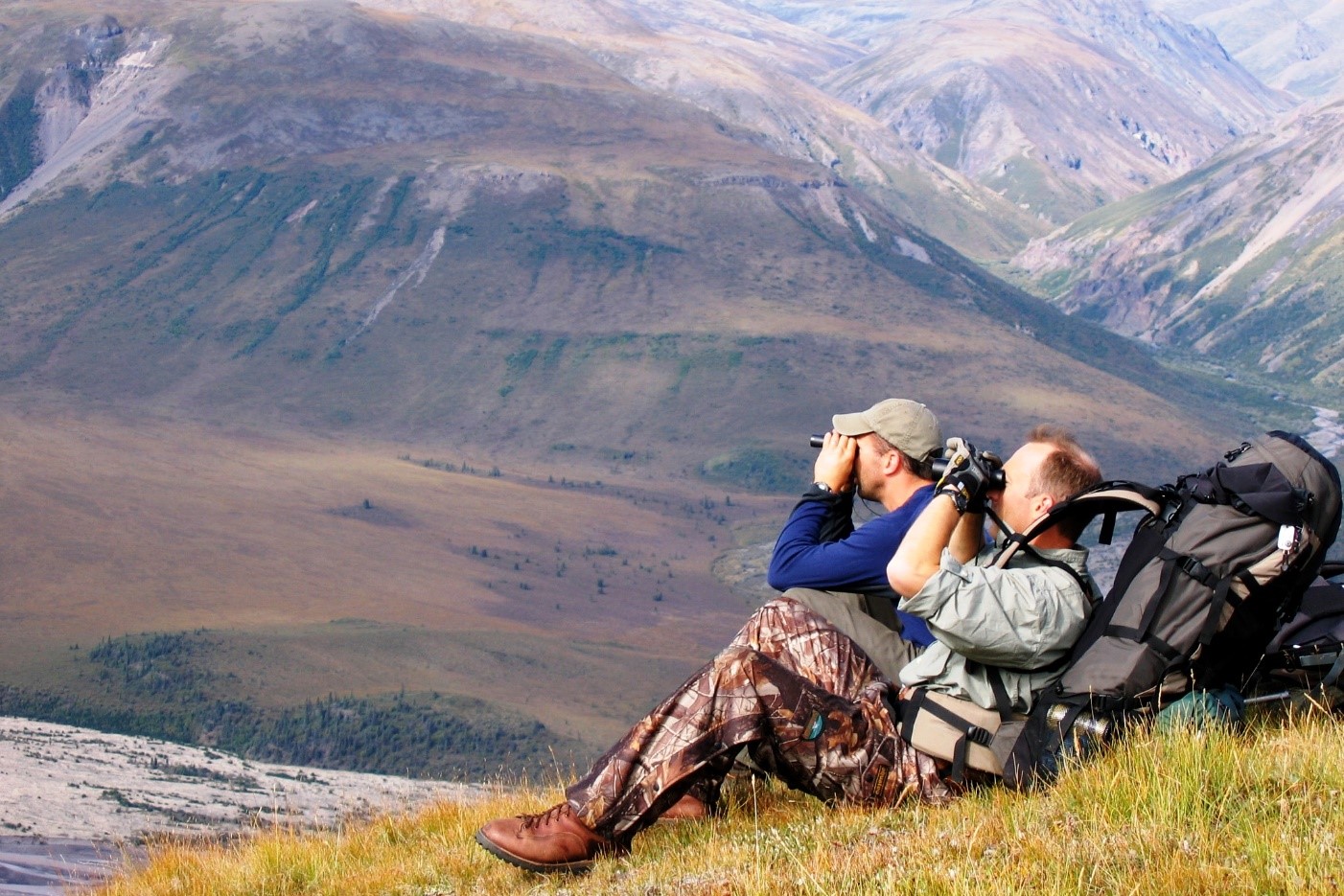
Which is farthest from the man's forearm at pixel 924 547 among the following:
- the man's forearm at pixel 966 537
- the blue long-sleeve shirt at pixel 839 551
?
the blue long-sleeve shirt at pixel 839 551

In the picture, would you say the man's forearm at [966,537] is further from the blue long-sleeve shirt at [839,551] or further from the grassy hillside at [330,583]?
the grassy hillside at [330,583]

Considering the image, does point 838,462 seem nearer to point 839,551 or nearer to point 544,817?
point 839,551

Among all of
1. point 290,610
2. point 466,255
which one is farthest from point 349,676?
point 466,255

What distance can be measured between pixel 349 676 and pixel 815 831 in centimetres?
8411

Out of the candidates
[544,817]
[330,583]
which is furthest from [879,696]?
[330,583]

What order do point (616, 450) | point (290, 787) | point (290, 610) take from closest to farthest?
1. point (290, 787)
2. point (290, 610)
3. point (616, 450)

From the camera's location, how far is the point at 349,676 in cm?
8669

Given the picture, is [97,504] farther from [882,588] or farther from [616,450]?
[882,588]

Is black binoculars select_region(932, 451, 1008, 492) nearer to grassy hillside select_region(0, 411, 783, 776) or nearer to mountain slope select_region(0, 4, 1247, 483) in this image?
grassy hillside select_region(0, 411, 783, 776)

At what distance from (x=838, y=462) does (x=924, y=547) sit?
4.67 ft

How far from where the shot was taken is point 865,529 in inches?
280

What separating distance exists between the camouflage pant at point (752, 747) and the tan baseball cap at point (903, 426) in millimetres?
1416

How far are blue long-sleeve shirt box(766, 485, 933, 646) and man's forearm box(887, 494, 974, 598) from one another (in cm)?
88

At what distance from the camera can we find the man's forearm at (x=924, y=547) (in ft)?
19.7
